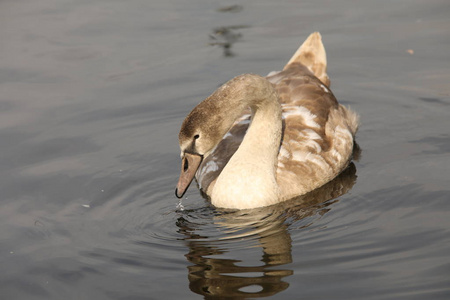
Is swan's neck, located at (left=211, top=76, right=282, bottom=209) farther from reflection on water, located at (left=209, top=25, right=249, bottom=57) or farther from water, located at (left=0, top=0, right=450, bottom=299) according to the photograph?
reflection on water, located at (left=209, top=25, right=249, bottom=57)

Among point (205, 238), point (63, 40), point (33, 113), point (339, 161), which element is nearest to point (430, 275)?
point (205, 238)

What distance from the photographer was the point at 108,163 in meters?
11.0

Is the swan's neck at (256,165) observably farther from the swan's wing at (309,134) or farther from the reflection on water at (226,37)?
the reflection on water at (226,37)

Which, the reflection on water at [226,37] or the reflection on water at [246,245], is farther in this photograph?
the reflection on water at [226,37]

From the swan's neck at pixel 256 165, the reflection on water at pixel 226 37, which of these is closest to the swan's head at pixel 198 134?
the swan's neck at pixel 256 165

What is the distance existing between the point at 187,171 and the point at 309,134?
7.73 ft

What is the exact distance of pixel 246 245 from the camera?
332 inches

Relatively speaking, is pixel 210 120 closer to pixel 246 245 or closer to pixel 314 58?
pixel 246 245

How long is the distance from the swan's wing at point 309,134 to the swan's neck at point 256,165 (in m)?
0.32

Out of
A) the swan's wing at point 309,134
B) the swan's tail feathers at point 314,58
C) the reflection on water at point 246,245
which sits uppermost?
the swan's tail feathers at point 314,58

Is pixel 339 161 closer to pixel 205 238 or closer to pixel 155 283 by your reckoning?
pixel 205 238

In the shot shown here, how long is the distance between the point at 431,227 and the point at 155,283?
10.0 feet

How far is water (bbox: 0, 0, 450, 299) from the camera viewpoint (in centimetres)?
784

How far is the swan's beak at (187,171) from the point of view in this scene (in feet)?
29.5
